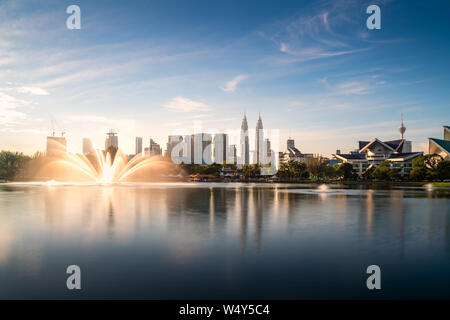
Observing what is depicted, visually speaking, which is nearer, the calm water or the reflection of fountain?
the calm water

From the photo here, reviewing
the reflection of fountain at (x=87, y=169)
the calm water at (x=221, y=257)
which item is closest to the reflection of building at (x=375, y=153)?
the reflection of fountain at (x=87, y=169)

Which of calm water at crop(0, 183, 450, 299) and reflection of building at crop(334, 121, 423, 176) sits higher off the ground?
reflection of building at crop(334, 121, 423, 176)

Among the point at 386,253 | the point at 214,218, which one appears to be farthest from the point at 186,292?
the point at 214,218

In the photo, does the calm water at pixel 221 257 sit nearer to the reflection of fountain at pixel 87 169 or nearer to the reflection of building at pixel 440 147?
the reflection of fountain at pixel 87 169

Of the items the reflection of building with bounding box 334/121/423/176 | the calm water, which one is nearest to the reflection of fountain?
the calm water

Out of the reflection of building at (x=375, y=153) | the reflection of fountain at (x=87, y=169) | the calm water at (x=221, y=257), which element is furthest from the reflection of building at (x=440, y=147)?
the calm water at (x=221, y=257)

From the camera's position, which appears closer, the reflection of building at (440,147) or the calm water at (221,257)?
the calm water at (221,257)

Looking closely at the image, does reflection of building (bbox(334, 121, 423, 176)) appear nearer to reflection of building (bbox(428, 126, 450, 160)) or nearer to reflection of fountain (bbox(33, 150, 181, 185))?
reflection of building (bbox(428, 126, 450, 160))

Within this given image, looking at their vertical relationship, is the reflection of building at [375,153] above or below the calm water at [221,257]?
above

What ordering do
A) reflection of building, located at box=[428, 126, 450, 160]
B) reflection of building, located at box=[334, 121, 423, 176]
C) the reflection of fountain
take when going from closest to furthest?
1. the reflection of fountain
2. reflection of building, located at box=[428, 126, 450, 160]
3. reflection of building, located at box=[334, 121, 423, 176]

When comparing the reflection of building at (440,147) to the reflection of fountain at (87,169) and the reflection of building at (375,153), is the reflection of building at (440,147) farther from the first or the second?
the reflection of fountain at (87,169)

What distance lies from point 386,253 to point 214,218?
13055 mm

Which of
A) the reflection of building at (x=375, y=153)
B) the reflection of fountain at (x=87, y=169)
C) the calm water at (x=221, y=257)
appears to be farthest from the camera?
the reflection of building at (x=375, y=153)

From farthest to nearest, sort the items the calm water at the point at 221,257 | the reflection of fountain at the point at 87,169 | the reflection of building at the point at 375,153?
the reflection of building at the point at 375,153
the reflection of fountain at the point at 87,169
the calm water at the point at 221,257
